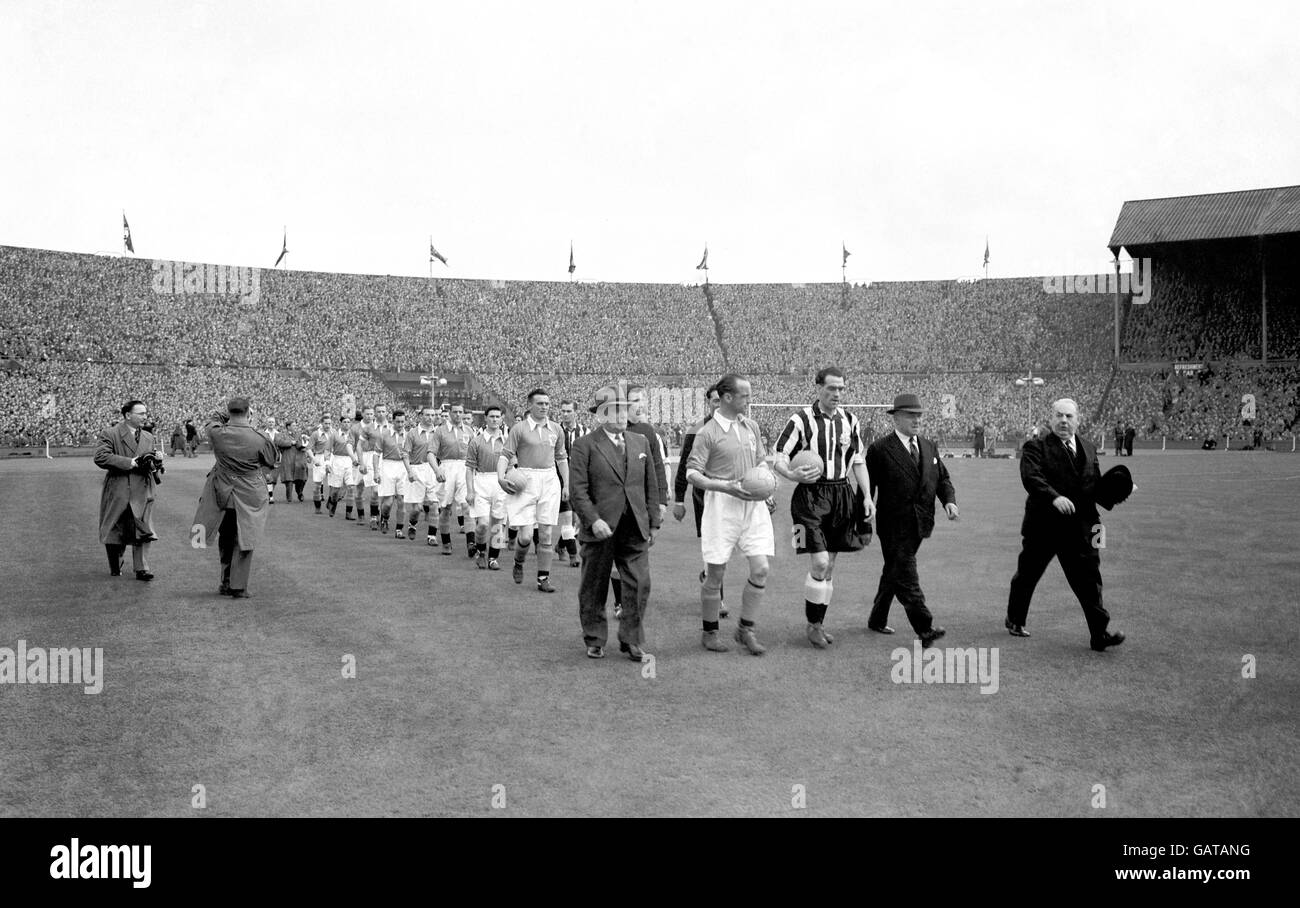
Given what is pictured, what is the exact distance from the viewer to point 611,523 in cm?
810

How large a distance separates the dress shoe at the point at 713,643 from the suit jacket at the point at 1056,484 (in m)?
2.60

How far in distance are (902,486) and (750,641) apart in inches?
70.6

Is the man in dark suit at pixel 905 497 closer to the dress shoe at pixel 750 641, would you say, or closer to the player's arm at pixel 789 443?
the player's arm at pixel 789 443

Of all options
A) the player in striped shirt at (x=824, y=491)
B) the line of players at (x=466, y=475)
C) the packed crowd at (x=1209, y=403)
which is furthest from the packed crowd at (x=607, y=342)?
the player in striped shirt at (x=824, y=491)

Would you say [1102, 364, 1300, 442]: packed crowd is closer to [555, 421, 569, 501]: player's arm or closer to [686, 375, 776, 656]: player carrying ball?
[555, 421, 569, 501]: player's arm

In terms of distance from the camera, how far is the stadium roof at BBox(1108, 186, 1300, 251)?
168ft

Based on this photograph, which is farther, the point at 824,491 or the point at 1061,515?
the point at 824,491

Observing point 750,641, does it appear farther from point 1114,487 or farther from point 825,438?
point 1114,487

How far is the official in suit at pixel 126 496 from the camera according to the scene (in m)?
11.8

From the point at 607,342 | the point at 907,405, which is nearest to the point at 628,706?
the point at 907,405

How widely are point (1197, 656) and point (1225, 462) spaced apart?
1302 inches

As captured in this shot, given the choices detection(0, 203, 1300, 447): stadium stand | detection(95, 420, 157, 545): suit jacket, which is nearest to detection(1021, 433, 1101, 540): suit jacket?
detection(95, 420, 157, 545): suit jacket

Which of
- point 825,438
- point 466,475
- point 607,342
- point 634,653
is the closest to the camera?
point 634,653
